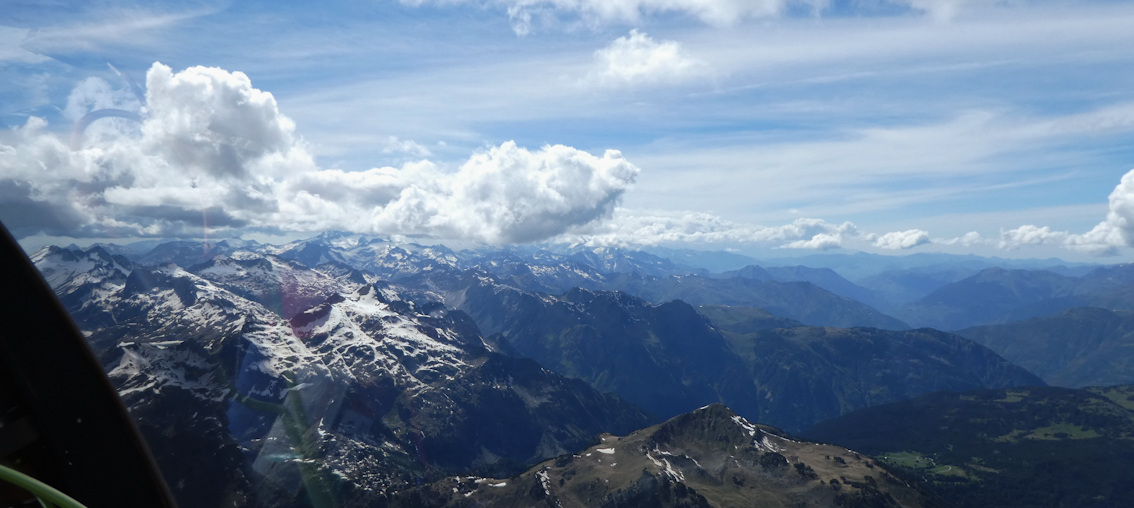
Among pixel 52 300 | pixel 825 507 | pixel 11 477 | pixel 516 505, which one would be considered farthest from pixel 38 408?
pixel 825 507

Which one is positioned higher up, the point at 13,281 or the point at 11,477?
the point at 13,281

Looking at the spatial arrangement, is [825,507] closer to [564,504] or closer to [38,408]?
[564,504]

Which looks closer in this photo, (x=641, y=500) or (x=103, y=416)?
(x=103, y=416)

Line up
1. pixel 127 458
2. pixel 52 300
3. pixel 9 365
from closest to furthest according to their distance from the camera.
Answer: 1. pixel 9 365
2. pixel 52 300
3. pixel 127 458

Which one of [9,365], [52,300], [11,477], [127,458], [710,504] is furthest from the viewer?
[710,504]

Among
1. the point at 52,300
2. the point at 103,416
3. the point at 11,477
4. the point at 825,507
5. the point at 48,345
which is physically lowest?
the point at 825,507

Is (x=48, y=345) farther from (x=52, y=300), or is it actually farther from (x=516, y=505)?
(x=516, y=505)

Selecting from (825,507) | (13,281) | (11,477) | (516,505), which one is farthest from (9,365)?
(825,507)
